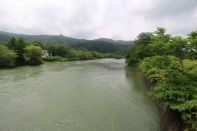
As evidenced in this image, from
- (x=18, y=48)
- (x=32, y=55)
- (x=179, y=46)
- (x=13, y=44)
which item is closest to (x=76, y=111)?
(x=179, y=46)

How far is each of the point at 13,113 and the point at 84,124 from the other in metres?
5.47

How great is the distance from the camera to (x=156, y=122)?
39.9 feet

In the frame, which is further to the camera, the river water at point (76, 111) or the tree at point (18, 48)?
the tree at point (18, 48)

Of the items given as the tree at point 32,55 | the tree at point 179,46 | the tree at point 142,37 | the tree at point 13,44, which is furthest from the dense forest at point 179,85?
the tree at point 13,44

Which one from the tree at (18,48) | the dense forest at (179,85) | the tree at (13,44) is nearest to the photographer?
the dense forest at (179,85)

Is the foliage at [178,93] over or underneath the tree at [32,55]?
over

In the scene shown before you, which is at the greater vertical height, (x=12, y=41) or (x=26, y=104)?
(x=12, y=41)

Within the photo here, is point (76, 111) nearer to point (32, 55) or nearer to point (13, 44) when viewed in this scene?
point (32, 55)

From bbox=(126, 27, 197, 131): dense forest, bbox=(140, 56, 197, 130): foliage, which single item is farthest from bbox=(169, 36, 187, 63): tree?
bbox=(140, 56, 197, 130): foliage

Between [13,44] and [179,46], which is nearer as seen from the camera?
[179,46]

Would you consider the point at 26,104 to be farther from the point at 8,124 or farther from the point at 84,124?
the point at 84,124

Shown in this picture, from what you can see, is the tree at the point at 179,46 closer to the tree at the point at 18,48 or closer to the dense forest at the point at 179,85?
the dense forest at the point at 179,85

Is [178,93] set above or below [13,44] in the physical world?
below

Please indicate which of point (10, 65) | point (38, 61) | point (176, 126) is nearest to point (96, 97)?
point (176, 126)
